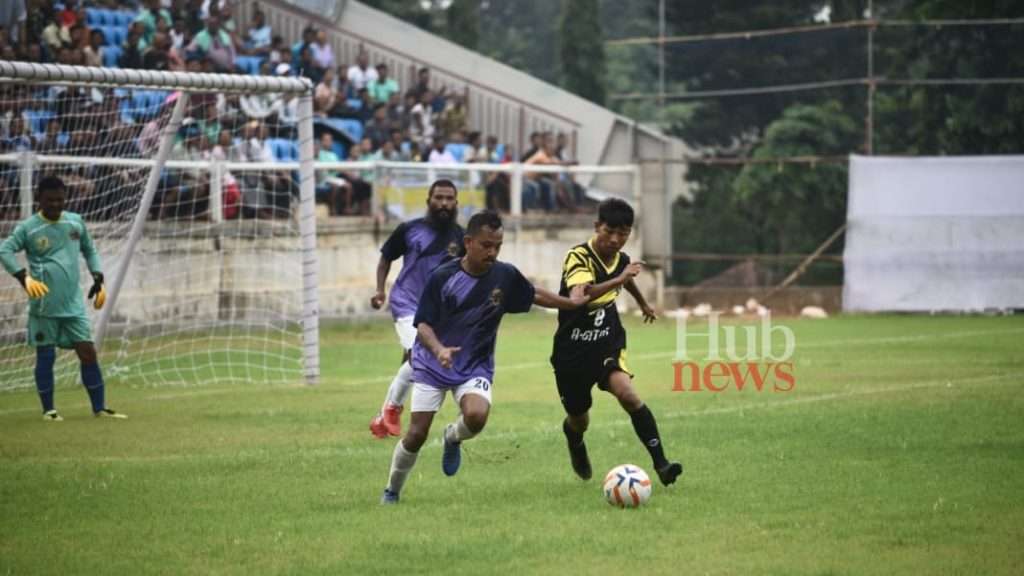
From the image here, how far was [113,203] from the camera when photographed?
1886 cm

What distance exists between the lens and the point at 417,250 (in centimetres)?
1255

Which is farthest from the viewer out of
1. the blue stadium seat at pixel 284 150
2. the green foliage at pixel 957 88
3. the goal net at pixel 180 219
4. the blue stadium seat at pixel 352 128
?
the blue stadium seat at pixel 352 128

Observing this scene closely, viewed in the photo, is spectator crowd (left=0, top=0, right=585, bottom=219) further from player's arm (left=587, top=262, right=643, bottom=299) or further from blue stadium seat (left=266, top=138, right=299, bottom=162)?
player's arm (left=587, top=262, right=643, bottom=299)

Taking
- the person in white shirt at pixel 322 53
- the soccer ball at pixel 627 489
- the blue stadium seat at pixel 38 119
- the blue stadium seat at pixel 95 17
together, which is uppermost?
the blue stadium seat at pixel 95 17

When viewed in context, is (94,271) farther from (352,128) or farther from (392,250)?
(352,128)

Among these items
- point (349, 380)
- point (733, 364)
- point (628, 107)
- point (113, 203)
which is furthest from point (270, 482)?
point (628, 107)

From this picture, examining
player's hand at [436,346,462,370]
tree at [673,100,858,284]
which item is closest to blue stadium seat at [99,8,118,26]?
tree at [673,100,858,284]

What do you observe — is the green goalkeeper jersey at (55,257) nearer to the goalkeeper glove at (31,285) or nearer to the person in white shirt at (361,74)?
the goalkeeper glove at (31,285)

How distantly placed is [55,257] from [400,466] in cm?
600

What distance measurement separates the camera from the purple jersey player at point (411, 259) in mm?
12148

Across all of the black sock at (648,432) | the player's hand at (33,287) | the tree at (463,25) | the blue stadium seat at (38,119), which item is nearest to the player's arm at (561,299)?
the black sock at (648,432)

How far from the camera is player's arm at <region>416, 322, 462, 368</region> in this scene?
8305 millimetres

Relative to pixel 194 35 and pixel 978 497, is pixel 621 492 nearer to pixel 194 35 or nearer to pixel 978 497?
pixel 978 497

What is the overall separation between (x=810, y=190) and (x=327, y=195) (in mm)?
9672
